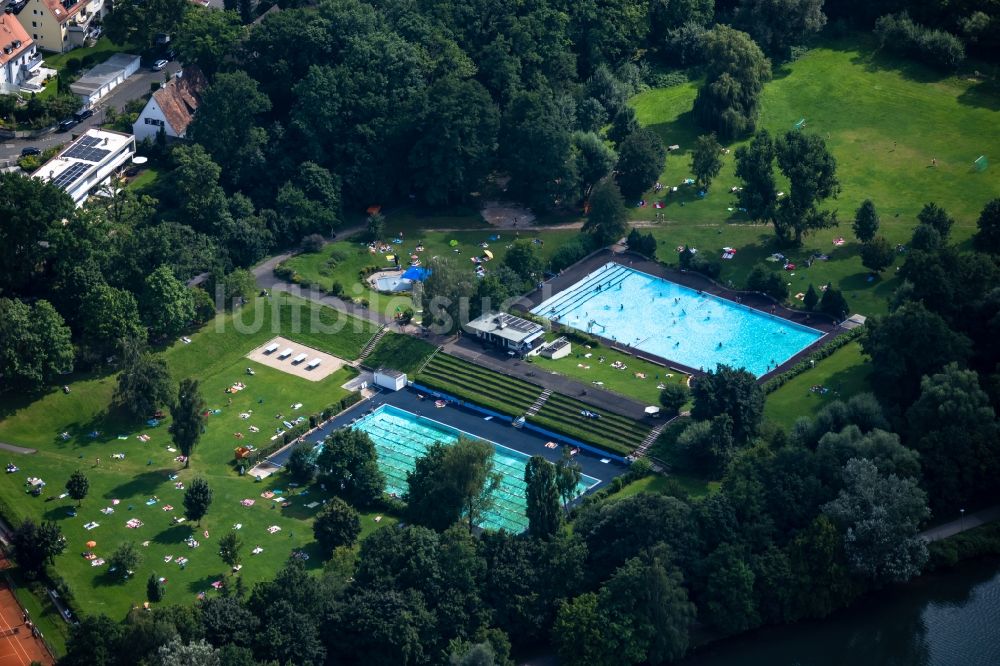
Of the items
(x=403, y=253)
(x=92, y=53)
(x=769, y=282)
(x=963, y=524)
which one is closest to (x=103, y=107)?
(x=92, y=53)

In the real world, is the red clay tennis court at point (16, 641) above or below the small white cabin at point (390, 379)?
below

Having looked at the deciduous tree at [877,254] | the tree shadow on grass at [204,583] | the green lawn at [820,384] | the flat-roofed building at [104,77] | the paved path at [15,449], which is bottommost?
the paved path at [15,449]

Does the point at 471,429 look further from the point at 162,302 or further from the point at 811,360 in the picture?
the point at 811,360

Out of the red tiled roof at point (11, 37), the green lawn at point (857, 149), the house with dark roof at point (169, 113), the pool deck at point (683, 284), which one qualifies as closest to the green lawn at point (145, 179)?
the house with dark roof at point (169, 113)

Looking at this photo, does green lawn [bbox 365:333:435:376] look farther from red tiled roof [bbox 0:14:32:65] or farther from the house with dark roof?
red tiled roof [bbox 0:14:32:65]

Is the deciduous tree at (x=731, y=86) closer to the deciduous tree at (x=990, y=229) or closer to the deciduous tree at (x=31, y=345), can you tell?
the deciduous tree at (x=990, y=229)
